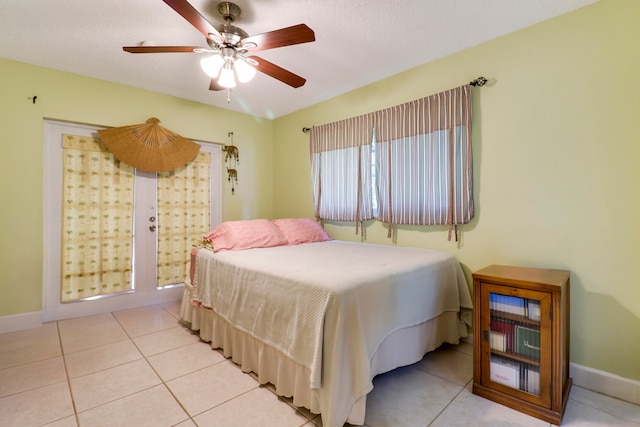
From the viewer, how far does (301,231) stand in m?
3.27

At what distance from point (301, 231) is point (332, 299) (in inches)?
71.7

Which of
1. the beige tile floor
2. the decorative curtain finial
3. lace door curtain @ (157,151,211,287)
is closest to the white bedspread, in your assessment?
the beige tile floor

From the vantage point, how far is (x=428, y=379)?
1961 millimetres

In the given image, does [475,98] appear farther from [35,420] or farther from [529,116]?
[35,420]

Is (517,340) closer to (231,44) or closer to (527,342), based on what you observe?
(527,342)

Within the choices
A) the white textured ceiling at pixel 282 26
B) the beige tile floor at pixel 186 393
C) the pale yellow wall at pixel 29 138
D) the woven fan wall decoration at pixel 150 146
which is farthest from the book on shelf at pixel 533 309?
the pale yellow wall at pixel 29 138

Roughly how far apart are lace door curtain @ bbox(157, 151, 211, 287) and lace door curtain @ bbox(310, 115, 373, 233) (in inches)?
57.6

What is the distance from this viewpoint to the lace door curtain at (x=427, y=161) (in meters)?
2.45

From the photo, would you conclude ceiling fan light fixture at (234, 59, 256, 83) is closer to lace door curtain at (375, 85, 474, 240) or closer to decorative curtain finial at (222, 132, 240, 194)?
lace door curtain at (375, 85, 474, 240)

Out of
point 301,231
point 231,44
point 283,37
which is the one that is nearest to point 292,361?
→ point 301,231

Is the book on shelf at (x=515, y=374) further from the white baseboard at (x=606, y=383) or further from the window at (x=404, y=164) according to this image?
the window at (x=404, y=164)

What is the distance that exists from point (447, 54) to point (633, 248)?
1.94m

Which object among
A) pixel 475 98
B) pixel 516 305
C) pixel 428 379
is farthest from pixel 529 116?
pixel 428 379

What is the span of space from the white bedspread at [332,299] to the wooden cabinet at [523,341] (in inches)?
15.4
